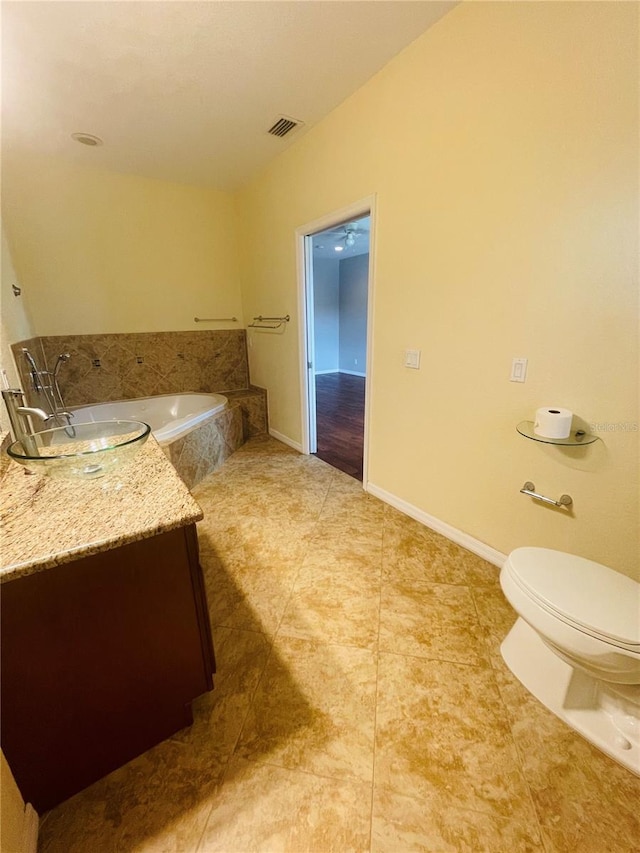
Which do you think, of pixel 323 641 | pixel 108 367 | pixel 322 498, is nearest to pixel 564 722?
pixel 323 641

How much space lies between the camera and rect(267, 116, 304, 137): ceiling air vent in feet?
7.22

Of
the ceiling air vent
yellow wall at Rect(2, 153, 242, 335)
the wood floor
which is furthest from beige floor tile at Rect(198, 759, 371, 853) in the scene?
yellow wall at Rect(2, 153, 242, 335)

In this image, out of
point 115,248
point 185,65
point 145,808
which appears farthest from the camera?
point 115,248

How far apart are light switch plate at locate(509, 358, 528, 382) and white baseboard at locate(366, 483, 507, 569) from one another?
0.94 meters

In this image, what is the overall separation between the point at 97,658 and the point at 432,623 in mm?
1282

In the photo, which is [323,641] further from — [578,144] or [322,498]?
[578,144]

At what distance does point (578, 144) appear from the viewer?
3.94 feet

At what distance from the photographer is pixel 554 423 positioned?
1.34 meters

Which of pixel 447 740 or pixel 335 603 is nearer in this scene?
pixel 447 740

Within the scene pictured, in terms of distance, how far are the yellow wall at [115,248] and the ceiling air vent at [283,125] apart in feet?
4.46

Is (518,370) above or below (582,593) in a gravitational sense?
above

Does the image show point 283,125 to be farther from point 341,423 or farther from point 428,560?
point 428,560

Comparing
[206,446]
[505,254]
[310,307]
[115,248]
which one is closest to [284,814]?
[505,254]

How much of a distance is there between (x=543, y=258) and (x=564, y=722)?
1.74 m
